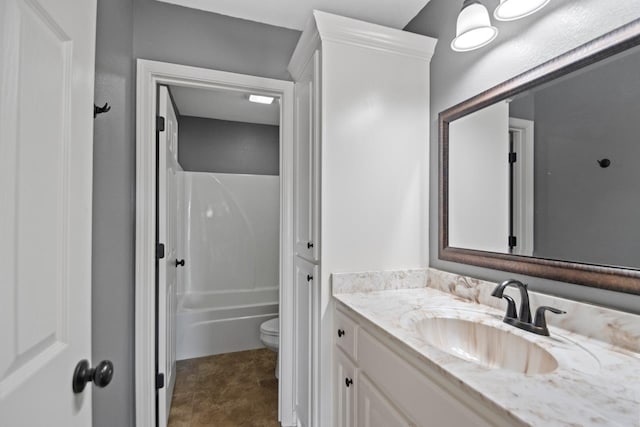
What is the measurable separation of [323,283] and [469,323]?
0.63 m

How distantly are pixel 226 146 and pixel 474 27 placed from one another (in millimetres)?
2910

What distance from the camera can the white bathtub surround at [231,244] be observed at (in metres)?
3.23

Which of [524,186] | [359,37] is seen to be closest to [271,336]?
[524,186]

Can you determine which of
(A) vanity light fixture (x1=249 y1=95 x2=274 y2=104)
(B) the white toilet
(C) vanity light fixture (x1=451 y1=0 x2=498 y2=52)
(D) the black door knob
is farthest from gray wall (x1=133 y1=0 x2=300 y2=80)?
(B) the white toilet

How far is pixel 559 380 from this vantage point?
0.70m

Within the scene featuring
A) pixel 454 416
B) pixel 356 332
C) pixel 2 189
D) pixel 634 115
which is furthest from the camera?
pixel 356 332

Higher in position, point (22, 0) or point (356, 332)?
point (22, 0)

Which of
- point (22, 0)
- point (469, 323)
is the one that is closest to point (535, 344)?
point (469, 323)

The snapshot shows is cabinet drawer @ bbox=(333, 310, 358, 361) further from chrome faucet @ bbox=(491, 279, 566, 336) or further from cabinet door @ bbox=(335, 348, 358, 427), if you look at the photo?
chrome faucet @ bbox=(491, 279, 566, 336)

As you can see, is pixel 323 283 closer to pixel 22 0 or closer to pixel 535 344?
pixel 535 344

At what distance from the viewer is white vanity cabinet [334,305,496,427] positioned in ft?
2.51

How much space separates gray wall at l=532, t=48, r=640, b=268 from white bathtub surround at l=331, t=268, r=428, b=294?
590mm

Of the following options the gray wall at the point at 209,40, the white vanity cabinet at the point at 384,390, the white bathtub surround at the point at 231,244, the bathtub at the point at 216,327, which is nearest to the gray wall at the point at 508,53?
the white vanity cabinet at the point at 384,390

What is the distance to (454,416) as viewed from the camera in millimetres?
735
